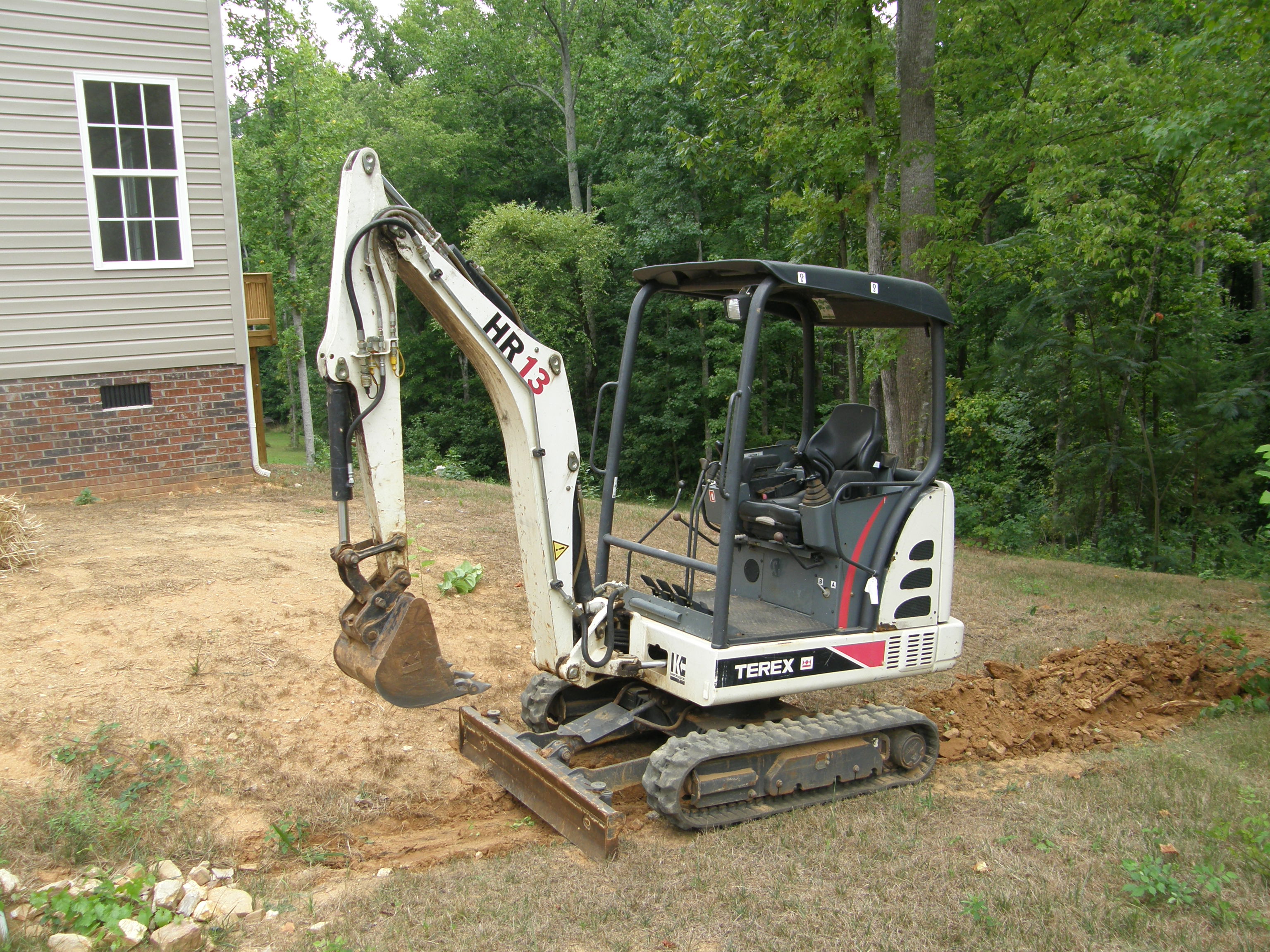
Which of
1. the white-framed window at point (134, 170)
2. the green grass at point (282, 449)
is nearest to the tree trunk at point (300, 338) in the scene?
the green grass at point (282, 449)

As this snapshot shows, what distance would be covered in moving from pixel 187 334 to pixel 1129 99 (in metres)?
12.8

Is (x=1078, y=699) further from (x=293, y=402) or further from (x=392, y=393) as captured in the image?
(x=293, y=402)

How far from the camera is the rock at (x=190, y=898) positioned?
3.88 metres

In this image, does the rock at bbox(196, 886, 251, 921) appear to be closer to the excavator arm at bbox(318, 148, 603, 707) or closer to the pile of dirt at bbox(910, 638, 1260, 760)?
the excavator arm at bbox(318, 148, 603, 707)

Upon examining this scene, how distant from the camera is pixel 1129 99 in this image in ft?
41.6

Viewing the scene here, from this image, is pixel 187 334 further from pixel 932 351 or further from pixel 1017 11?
pixel 1017 11

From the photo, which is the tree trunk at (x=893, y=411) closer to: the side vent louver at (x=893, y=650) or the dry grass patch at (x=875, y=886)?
the side vent louver at (x=893, y=650)

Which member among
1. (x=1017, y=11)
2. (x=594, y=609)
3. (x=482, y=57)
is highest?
(x=482, y=57)

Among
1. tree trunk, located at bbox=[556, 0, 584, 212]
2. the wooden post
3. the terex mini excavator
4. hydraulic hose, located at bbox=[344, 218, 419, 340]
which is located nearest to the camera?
hydraulic hose, located at bbox=[344, 218, 419, 340]

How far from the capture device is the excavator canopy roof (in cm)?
476

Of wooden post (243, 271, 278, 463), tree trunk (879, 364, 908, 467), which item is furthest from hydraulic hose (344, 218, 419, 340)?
wooden post (243, 271, 278, 463)

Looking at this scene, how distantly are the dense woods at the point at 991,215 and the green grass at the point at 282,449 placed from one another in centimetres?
894

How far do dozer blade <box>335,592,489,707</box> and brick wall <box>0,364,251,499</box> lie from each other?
836 centimetres

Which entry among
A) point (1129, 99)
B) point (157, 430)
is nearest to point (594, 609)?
point (157, 430)
